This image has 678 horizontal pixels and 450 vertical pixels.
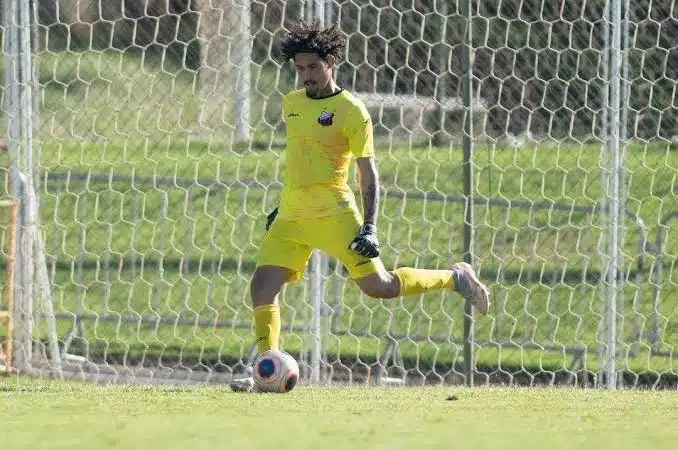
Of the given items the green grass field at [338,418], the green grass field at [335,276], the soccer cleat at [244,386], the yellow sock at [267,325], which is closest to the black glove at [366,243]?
the yellow sock at [267,325]

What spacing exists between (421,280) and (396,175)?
6.53ft

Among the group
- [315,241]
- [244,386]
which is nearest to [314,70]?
[315,241]

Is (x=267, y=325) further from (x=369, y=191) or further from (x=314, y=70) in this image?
(x=314, y=70)

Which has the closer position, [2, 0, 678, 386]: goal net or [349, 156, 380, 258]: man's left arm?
[349, 156, 380, 258]: man's left arm

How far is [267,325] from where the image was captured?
8234 millimetres

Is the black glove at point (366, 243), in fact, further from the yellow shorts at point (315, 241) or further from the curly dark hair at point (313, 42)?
the curly dark hair at point (313, 42)

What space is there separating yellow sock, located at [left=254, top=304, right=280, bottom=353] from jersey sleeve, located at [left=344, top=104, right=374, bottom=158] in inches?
37.1

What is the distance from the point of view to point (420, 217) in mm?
12203

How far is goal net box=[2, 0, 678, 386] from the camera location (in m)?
10.1

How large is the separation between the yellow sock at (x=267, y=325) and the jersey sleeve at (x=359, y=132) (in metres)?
0.94

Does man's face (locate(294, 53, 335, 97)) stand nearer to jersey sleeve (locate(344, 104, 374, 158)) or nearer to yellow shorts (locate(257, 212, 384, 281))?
jersey sleeve (locate(344, 104, 374, 158))

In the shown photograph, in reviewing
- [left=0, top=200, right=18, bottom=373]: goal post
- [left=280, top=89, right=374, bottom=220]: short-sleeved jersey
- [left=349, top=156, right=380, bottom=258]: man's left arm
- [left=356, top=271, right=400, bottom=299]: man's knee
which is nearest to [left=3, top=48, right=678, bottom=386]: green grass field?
[left=0, top=200, right=18, bottom=373]: goal post

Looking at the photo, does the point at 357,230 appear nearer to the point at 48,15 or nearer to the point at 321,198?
the point at 321,198

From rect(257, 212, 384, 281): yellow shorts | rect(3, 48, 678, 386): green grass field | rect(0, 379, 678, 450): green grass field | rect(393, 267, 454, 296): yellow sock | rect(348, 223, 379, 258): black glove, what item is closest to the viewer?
rect(0, 379, 678, 450): green grass field
